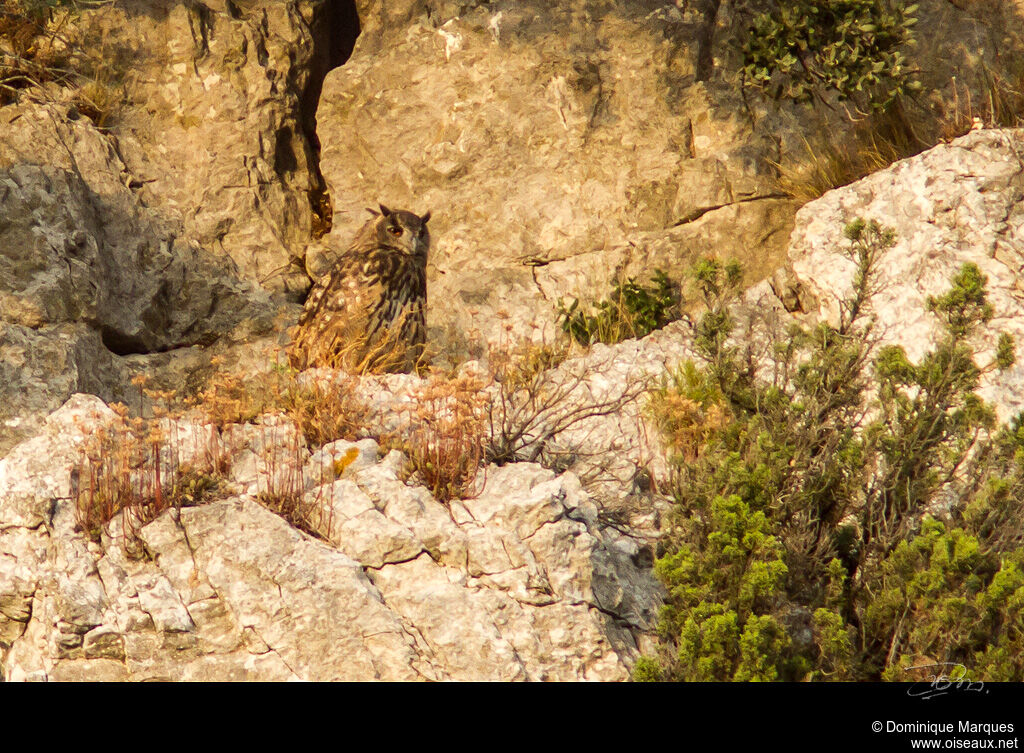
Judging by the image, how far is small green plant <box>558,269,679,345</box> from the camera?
24.1ft

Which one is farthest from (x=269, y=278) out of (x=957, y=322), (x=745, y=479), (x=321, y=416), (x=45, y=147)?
(x=957, y=322)

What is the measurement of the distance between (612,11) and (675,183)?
50.7 inches

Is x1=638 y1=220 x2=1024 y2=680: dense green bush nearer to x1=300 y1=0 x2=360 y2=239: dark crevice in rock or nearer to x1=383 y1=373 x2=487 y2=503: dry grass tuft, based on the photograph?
x1=383 y1=373 x2=487 y2=503: dry grass tuft

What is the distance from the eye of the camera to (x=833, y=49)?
727 centimetres

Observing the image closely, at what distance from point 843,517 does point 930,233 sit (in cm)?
207

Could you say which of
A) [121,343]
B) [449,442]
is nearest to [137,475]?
[449,442]

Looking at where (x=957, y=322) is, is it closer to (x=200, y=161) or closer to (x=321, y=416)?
(x=321, y=416)

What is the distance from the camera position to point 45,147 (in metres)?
7.59

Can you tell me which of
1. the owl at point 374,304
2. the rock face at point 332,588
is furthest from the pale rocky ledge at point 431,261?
the owl at point 374,304

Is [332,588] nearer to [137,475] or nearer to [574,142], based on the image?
[137,475]

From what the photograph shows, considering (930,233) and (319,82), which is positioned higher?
(319,82)

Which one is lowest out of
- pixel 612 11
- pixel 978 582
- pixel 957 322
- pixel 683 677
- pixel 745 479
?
pixel 683 677

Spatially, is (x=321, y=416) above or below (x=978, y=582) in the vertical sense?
above

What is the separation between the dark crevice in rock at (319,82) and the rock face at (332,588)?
11.7 feet
